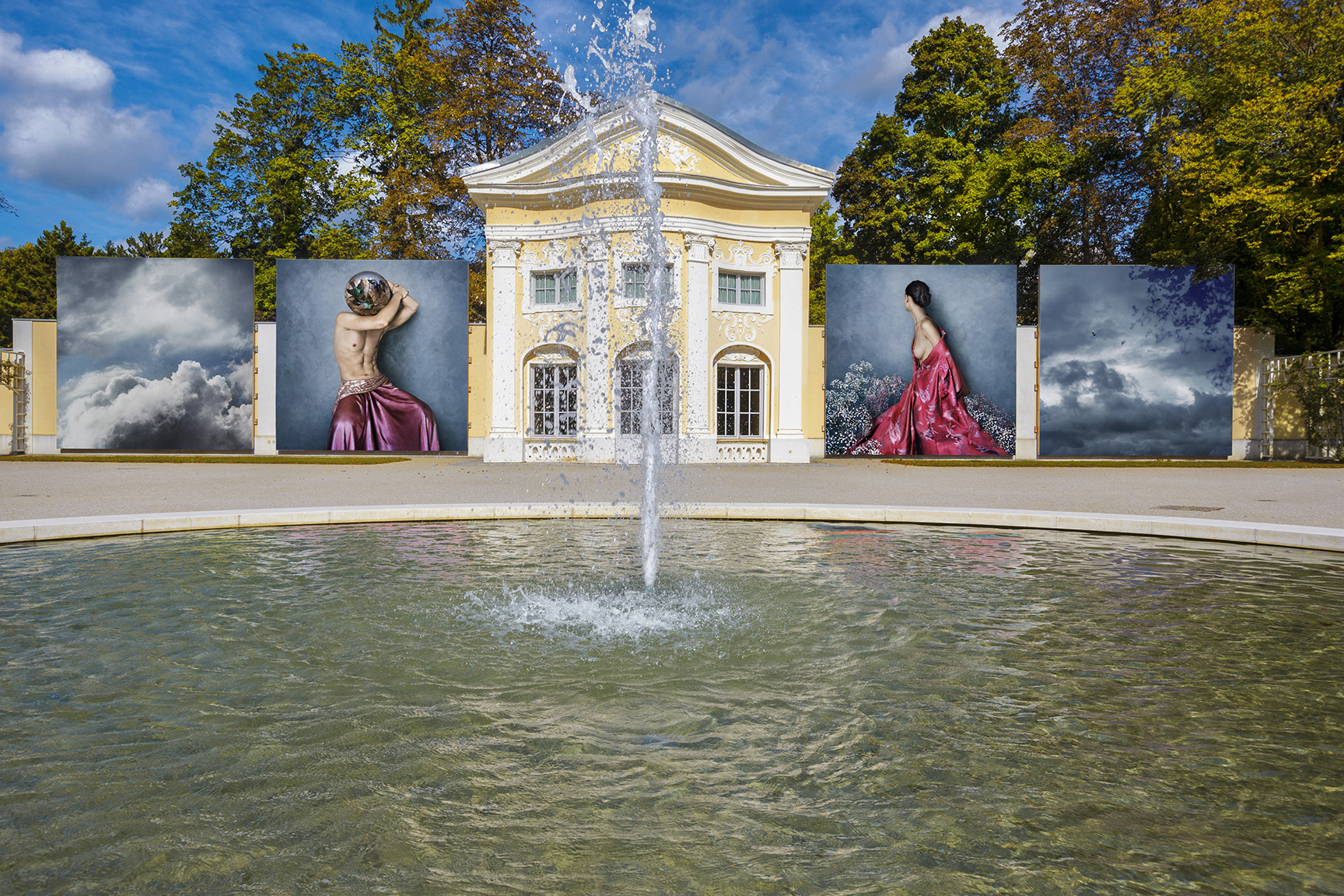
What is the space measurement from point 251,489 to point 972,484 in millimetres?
13628

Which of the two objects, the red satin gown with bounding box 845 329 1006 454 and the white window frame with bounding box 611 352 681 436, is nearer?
the white window frame with bounding box 611 352 681 436

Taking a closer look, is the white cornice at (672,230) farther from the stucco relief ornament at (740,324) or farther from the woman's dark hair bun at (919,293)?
the woman's dark hair bun at (919,293)

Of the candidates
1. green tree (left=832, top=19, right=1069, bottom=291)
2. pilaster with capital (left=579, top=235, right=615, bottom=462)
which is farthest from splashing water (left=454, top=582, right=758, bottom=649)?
green tree (left=832, top=19, right=1069, bottom=291)

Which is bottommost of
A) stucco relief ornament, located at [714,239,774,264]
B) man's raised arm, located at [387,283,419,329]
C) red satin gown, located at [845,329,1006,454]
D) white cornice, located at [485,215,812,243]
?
red satin gown, located at [845,329,1006,454]

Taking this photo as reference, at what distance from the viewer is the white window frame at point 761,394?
25.5 m

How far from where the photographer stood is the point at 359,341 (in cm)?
2770

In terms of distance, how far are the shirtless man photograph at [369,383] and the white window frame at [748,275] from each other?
10.2 meters

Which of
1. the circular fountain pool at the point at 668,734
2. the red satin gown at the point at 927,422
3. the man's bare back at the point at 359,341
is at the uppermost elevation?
the man's bare back at the point at 359,341

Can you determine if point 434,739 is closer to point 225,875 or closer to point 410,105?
point 225,875

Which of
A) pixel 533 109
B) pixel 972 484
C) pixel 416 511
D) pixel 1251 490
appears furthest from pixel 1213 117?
pixel 416 511

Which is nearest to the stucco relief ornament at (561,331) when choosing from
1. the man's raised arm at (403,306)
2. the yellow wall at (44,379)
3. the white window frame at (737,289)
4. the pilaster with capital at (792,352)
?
the white window frame at (737,289)

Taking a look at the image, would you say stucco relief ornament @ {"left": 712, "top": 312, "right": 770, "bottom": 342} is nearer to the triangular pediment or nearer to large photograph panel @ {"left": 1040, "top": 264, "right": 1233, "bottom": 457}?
the triangular pediment

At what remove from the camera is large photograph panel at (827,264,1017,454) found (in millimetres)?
27859

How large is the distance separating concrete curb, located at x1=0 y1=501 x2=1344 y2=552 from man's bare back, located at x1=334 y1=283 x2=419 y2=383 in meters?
17.8
